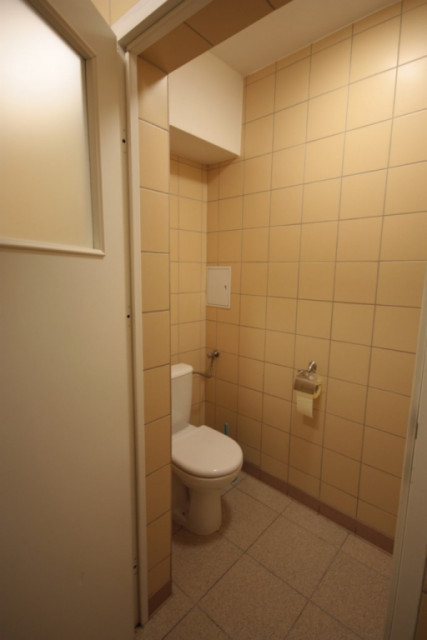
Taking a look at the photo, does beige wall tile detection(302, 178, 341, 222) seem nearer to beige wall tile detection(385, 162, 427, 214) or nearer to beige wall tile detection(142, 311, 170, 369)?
beige wall tile detection(385, 162, 427, 214)

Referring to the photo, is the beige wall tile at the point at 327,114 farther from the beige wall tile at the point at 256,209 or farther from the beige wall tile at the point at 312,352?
the beige wall tile at the point at 312,352

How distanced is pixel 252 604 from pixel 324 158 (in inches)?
83.7

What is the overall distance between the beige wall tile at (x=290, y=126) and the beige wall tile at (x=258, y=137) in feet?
0.14

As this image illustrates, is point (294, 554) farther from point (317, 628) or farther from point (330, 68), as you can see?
point (330, 68)

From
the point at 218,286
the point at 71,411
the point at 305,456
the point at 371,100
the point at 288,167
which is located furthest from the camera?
the point at 218,286

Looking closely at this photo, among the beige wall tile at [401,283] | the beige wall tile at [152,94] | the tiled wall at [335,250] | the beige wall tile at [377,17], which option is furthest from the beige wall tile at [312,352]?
the beige wall tile at [377,17]

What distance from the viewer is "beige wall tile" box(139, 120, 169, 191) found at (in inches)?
36.8

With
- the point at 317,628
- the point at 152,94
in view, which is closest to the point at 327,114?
the point at 152,94

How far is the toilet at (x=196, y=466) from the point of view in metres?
1.47

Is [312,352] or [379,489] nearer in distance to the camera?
[379,489]

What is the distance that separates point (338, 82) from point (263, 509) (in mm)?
2375

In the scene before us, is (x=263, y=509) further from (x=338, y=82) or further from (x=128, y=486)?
(x=338, y=82)

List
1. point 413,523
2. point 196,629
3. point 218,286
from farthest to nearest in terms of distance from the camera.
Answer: point 218,286 < point 196,629 < point 413,523

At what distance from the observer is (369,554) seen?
4.95 feet
